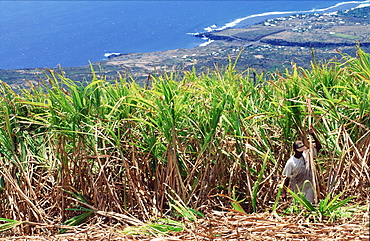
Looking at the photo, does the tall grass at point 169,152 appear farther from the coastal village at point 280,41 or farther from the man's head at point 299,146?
the coastal village at point 280,41

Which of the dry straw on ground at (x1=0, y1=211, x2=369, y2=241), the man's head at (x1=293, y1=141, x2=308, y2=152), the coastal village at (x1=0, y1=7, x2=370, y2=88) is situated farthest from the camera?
the coastal village at (x1=0, y1=7, x2=370, y2=88)

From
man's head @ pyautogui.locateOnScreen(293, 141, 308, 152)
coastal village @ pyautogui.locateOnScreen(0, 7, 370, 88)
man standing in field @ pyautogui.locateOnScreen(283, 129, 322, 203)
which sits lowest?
coastal village @ pyautogui.locateOnScreen(0, 7, 370, 88)

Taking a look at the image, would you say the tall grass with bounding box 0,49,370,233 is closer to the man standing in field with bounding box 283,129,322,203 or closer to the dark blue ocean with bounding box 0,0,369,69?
the man standing in field with bounding box 283,129,322,203

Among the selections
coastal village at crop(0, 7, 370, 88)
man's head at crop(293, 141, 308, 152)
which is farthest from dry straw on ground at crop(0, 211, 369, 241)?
coastal village at crop(0, 7, 370, 88)

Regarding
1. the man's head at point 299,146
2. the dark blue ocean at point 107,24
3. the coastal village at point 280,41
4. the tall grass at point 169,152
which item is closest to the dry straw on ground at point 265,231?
the tall grass at point 169,152

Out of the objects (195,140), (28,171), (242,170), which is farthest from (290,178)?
(28,171)
